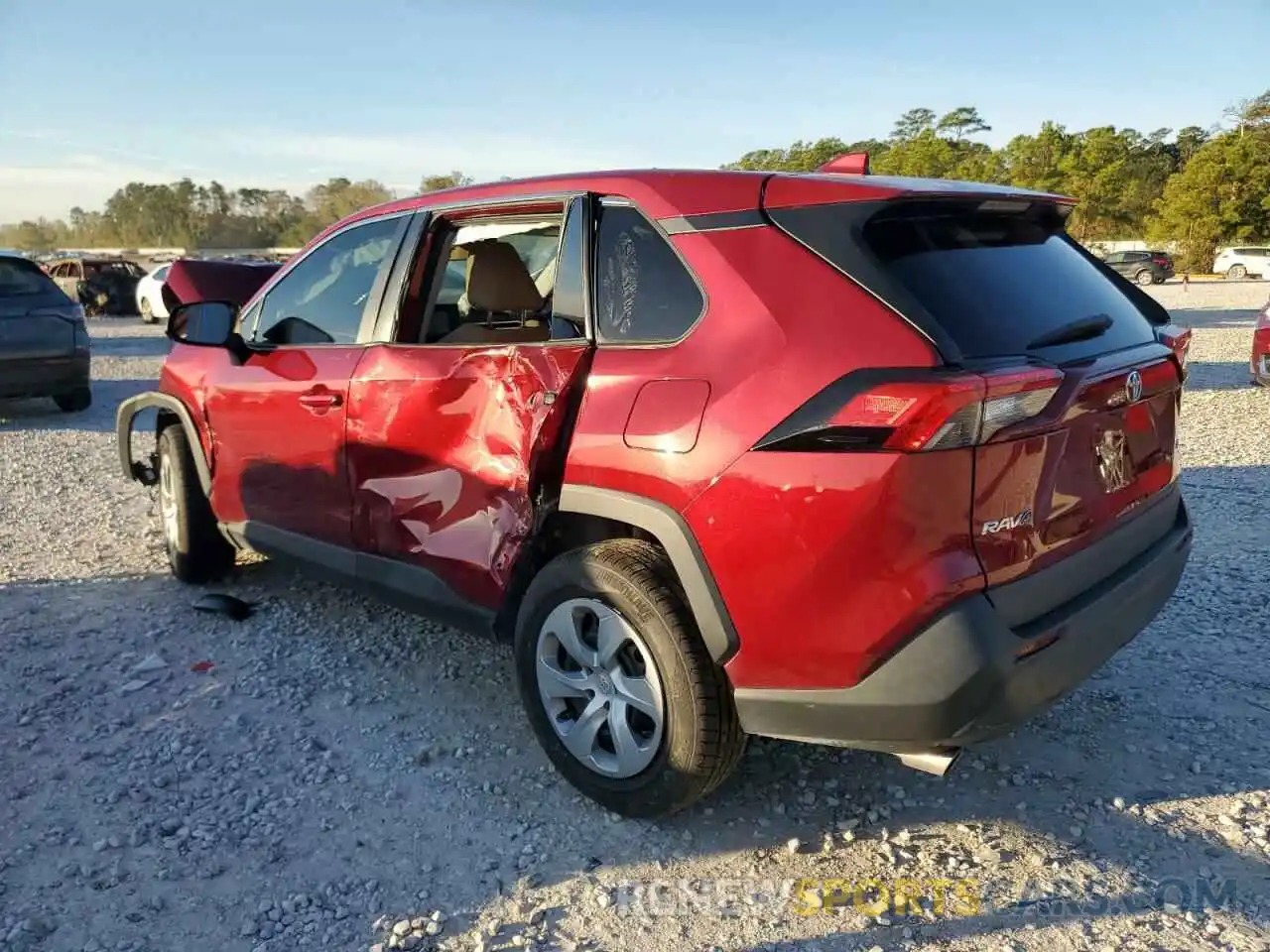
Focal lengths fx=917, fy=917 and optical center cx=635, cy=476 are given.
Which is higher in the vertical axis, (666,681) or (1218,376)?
(666,681)

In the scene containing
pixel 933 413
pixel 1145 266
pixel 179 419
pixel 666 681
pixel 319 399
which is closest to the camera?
pixel 933 413

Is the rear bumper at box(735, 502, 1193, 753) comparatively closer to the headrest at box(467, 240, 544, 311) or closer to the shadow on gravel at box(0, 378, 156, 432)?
the headrest at box(467, 240, 544, 311)

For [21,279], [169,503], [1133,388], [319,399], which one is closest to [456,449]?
[319,399]

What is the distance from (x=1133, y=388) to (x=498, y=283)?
232 cm

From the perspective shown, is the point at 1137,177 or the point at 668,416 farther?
the point at 1137,177

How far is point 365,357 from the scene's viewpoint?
11.5 feet

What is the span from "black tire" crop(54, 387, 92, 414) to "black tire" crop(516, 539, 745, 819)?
359 inches

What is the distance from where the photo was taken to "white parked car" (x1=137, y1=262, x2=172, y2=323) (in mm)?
21188

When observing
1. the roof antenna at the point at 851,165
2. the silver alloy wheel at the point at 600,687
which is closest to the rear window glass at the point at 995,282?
the roof antenna at the point at 851,165

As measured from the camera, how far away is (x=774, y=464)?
7.27 ft

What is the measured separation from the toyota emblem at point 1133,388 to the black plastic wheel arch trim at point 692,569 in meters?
1.24

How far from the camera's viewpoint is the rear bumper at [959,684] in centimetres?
211

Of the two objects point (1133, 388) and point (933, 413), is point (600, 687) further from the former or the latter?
point (1133, 388)

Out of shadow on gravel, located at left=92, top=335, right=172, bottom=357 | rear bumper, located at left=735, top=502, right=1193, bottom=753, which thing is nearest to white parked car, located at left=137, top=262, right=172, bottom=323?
shadow on gravel, located at left=92, top=335, right=172, bottom=357
